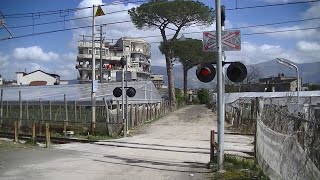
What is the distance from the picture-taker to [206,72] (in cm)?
1159

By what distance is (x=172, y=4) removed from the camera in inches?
1886

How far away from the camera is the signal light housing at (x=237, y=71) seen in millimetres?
11289

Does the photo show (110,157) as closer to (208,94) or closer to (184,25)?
(184,25)

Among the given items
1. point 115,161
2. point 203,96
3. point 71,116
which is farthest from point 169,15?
point 203,96

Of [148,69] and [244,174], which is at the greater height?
[148,69]

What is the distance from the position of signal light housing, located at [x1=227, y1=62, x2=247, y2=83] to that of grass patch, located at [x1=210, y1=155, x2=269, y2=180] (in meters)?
2.41

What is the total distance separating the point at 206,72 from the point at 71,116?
61.3 feet

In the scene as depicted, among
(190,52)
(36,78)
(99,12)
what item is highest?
(190,52)

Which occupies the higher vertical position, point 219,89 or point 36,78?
point 36,78

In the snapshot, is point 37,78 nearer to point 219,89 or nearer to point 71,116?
point 71,116

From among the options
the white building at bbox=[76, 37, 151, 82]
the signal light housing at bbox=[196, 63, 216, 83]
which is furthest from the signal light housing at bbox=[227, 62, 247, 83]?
the white building at bbox=[76, 37, 151, 82]

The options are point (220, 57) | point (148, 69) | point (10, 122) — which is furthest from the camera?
point (148, 69)

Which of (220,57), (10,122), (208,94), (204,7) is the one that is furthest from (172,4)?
(208,94)

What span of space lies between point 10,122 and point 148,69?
86239mm
